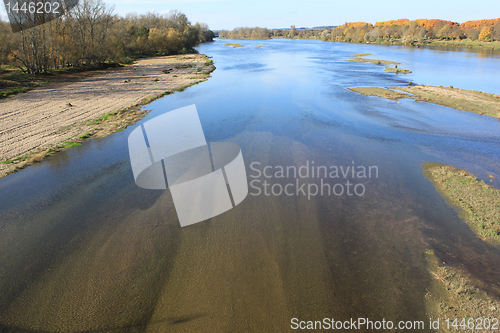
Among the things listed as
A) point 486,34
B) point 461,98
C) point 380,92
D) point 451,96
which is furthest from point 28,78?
point 486,34

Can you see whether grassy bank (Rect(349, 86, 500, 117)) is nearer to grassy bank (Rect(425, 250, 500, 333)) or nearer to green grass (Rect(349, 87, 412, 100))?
green grass (Rect(349, 87, 412, 100))

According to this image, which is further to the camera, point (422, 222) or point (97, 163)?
point (97, 163)

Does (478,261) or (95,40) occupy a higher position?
(95,40)

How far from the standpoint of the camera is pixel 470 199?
816cm

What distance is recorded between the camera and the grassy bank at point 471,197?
6987 millimetres

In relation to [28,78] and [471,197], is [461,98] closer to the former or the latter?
[471,197]

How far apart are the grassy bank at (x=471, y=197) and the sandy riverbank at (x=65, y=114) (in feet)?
48.0

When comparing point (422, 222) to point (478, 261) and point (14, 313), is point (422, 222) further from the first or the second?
point (14, 313)

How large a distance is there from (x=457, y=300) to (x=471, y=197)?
4.46 metres

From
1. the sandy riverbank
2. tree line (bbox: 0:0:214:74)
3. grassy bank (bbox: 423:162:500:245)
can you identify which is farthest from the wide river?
tree line (bbox: 0:0:214:74)

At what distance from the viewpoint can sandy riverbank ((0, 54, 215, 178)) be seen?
38.5 ft

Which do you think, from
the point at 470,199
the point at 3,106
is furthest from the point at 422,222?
the point at 3,106

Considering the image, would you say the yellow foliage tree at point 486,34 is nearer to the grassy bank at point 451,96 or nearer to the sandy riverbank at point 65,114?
the grassy bank at point 451,96

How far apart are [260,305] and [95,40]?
44023 millimetres
